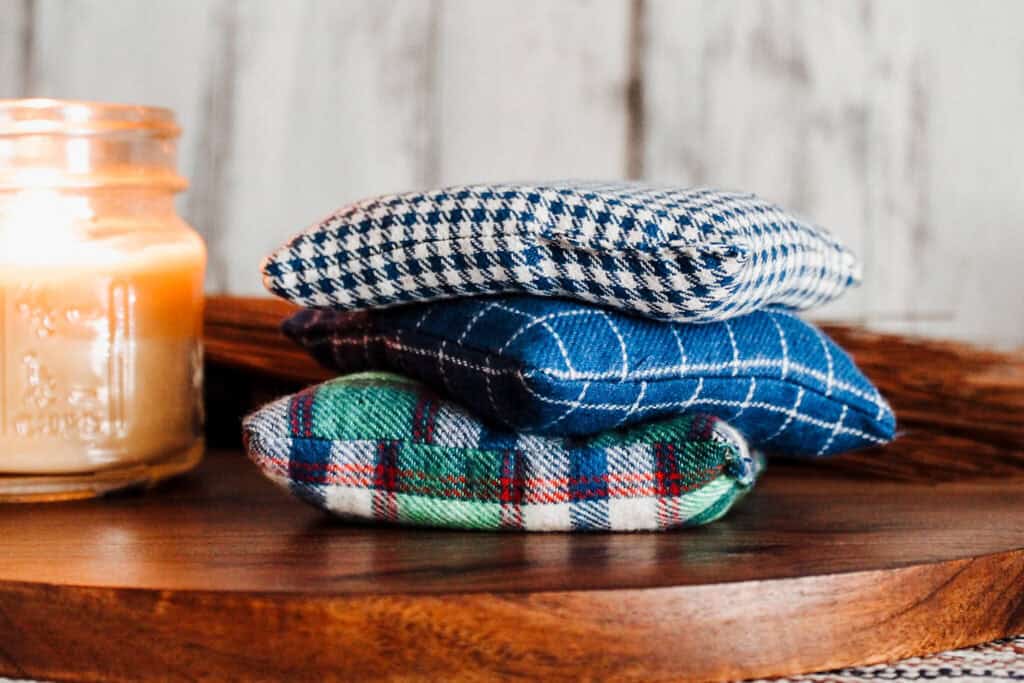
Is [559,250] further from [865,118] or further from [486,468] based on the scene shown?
[865,118]

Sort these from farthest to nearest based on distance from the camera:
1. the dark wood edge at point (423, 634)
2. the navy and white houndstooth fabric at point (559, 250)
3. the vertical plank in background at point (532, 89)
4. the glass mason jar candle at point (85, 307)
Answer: the vertical plank in background at point (532, 89) < the glass mason jar candle at point (85, 307) < the navy and white houndstooth fabric at point (559, 250) < the dark wood edge at point (423, 634)

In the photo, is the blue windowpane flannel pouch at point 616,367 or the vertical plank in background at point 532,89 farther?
the vertical plank in background at point 532,89

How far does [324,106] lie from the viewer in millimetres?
1358

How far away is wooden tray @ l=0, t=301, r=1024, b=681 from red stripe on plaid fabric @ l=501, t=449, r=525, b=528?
0.06ft

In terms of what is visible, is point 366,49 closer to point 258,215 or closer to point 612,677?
point 258,215

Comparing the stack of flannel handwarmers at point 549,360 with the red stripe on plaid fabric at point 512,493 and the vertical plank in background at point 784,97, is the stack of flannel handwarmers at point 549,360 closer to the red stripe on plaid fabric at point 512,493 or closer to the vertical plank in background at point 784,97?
the red stripe on plaid fabric at point 512,493

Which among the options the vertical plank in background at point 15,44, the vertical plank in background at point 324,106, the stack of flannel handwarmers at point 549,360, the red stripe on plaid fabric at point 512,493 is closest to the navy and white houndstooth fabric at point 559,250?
the stack of flannel handwarmers at point 549,360

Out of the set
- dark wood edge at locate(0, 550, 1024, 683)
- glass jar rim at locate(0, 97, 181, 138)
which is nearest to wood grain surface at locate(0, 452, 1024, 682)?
dark wood edge at locate(0, 550, 1024, 683)

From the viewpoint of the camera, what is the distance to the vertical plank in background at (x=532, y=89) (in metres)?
1.35

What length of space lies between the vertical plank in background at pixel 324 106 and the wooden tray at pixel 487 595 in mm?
652

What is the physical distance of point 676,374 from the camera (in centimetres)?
71

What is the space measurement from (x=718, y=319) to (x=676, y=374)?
0.05m

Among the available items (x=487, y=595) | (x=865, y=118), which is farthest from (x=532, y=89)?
(x=487, y=595)

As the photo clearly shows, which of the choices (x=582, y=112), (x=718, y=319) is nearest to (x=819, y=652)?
(x=718, y=319)
